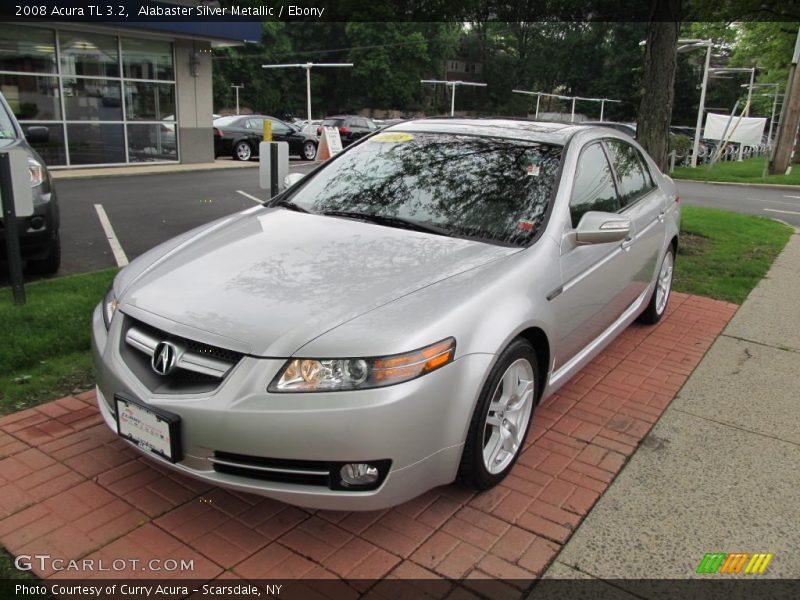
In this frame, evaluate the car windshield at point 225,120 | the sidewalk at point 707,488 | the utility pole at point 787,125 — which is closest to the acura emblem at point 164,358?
the sidewalk at point 707,488

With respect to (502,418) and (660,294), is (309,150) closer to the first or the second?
(660,294)

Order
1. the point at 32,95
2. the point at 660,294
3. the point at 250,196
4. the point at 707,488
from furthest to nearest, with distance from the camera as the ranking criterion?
the point at 32,95 → the point at 250,196 → the point at 660,294 → the point at 707,488

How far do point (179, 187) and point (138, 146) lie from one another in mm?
4606

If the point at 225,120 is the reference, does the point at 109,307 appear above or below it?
below

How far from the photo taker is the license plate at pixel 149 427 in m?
2.55

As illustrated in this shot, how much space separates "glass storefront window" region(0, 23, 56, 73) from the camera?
1409cm

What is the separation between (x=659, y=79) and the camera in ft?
28.1

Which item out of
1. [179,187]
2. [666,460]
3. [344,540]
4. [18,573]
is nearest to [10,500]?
[18,573]

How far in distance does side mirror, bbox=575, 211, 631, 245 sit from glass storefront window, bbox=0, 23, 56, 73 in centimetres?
1468

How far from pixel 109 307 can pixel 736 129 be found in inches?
1230

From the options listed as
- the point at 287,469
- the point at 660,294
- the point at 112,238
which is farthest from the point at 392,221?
the point at 112,238

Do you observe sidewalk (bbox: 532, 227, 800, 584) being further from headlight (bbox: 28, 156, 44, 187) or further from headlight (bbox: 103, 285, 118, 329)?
headlight (bbox: 28, 156, 44, 187)

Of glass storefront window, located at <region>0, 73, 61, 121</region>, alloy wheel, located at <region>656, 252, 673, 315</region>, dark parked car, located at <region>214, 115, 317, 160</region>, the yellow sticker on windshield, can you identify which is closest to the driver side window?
the yellow sticker on windshield

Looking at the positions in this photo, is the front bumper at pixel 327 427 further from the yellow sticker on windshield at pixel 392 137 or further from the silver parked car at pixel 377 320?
the yellow sticker on windshield at pixel 392 137
